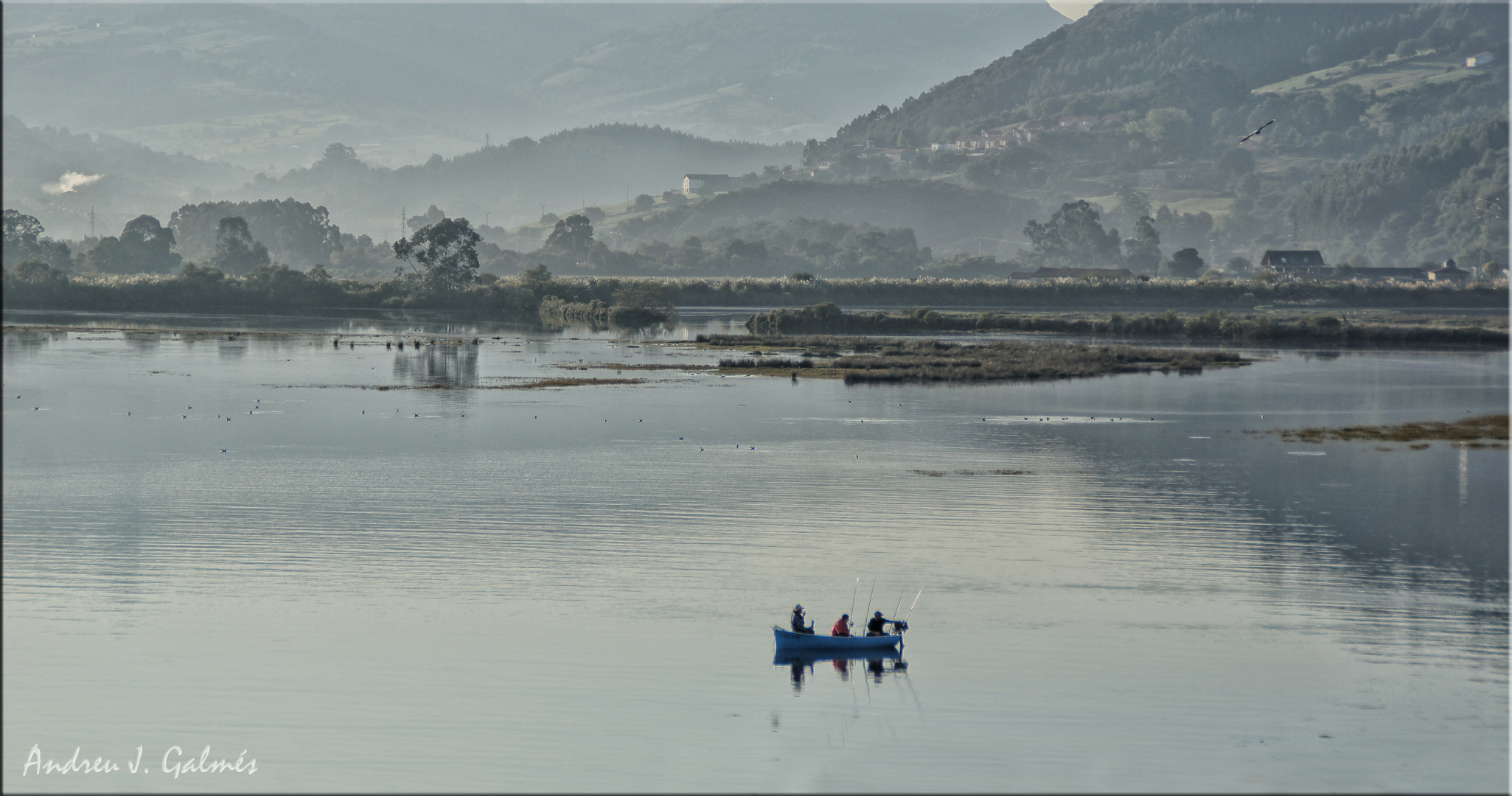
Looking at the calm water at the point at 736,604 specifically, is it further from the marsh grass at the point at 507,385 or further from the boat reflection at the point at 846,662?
the marsh grass at the point at 507,385

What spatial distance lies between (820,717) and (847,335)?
9700 cm

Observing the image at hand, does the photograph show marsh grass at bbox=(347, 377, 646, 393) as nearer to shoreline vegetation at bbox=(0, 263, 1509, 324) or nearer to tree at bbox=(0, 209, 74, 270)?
shoreline vegetation at bbox=(0, 263, 1509, 324)

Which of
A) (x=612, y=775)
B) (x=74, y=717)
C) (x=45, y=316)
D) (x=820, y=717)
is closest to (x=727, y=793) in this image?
(x=612, y=775)

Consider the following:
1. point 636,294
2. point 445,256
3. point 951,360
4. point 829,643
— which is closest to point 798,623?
point 829,643

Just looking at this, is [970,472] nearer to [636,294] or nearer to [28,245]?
[636,294]

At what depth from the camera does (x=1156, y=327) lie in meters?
124

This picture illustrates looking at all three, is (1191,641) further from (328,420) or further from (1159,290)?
(1159,290)

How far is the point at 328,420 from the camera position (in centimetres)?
5247

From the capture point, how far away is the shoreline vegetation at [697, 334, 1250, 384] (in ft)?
251

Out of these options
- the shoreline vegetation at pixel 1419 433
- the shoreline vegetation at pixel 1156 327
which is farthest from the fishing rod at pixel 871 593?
the shoreline vegetation at pixel 1156 327

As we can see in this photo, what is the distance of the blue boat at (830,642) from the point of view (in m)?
21.6

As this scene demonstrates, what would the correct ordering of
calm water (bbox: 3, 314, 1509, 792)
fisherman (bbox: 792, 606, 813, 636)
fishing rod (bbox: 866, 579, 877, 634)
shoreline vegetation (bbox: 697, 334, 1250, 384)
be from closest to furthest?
calm water (bbox: 3, 314, 1509, 792), fisherman (bbox: 792, 606, 813, 636), fishing rod (bbox: 866, 579, 877, 634), shoreline vegetation (bbox: 697, 334, 1250, 384)

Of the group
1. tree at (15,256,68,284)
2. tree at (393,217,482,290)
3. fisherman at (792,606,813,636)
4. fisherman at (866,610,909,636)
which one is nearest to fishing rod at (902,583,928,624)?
fisherman at (866,610,909,636)

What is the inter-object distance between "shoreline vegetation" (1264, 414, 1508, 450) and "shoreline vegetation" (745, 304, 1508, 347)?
62.9 meters
